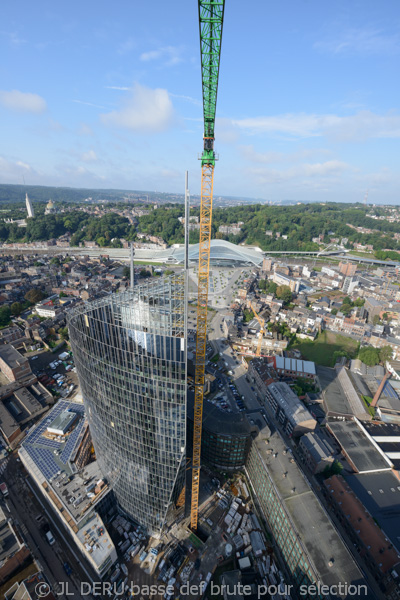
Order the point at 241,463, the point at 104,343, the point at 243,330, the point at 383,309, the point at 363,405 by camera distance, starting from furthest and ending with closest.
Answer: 1. the point at 383,309
2. the point at 243,330
3. the point at 363,405
4. the point at 241,463
5. the point at 104,343

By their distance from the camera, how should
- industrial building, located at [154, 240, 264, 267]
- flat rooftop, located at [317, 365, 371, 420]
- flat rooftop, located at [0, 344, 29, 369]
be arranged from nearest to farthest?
flat rooftop, located at [317, 365, 371, 420], flat rooftop, located at [0, 344, 29, 369], industrial building, located at [154, 240, 264, 267]

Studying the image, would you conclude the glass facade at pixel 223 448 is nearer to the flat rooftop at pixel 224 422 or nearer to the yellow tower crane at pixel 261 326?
the flat rooftop at pixel 224 422

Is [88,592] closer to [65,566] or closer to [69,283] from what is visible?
[65,566]

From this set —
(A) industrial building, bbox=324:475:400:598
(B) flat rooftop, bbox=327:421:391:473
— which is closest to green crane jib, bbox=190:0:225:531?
(A) industrial building, bbox=324:475:400:598

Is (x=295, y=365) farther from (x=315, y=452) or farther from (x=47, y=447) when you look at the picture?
(x=47, y=447)

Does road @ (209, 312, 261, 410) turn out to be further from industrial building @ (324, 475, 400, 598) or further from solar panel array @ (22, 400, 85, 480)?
solar panel array @ (22, 400, 85, 480)

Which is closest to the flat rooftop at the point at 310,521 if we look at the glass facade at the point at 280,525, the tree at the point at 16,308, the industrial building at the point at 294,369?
the glass facade at the point at 280,525

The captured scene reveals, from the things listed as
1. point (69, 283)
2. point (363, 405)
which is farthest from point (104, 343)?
point (69, 283)
